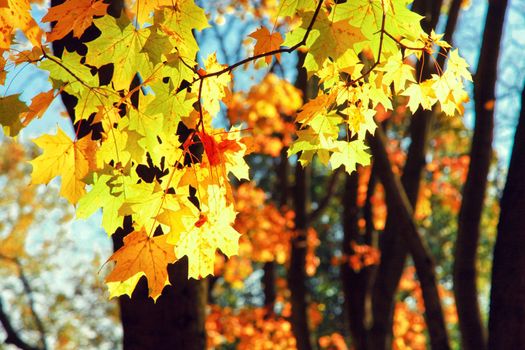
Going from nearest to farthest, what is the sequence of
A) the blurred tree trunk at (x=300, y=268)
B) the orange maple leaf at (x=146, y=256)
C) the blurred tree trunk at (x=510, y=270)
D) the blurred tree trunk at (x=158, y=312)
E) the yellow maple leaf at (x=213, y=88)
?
the orange maple leaf at (x=146, y=256) < the yellow maple leaf at (x=213, y=88) < the blurred tree trunk at (x=510, y=270) < the blurred tree trunk at (x=158, y=312) < the blurred tree trunk at (x=300, y=268)

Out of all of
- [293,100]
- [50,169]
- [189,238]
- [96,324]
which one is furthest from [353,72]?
[96,324]

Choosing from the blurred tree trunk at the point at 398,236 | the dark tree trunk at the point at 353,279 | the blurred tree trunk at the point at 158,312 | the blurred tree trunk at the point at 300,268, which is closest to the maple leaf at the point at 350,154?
the blurred tree trunk at the point at 158,312

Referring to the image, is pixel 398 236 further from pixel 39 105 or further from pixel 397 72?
pixel 39 105

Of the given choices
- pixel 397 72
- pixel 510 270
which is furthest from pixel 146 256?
pixel 510 270

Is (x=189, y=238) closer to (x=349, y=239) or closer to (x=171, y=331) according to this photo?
(x=171, y=331)

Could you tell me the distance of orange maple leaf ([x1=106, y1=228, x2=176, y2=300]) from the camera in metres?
2.11

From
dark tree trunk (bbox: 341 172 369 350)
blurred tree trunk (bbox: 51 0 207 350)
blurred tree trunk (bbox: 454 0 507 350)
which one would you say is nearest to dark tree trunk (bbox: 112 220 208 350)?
blurred tree trunk (bbox: 51 0 207 350)

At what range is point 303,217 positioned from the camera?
833 centimetres

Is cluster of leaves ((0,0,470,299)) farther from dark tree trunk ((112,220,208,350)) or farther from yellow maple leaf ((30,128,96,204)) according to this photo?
dark tree trunk ((112,220,208,350))

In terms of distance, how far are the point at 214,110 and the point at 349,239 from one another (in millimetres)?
6067

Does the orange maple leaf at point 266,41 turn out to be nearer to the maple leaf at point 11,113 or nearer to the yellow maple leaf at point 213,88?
the yellow maple leaf at point 213,88

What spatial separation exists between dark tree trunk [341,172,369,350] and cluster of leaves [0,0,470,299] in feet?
17.8

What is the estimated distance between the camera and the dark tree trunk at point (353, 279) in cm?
762

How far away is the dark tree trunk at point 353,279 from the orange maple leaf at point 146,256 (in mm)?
5808
